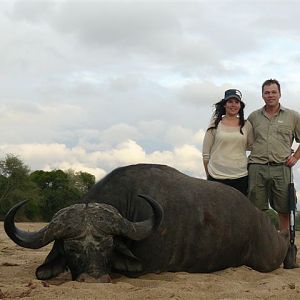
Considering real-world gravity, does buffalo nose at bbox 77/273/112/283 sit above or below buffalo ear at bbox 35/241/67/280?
below

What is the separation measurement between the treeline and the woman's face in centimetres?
2937

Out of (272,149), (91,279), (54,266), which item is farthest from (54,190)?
(91,279)

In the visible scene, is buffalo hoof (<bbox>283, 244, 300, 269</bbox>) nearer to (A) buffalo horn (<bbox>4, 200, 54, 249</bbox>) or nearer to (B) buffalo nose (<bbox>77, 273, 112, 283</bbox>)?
(B) buffalo nose (<bbox>77, 273, 112, 283</bbox>)

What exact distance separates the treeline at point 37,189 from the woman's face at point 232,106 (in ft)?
96.4

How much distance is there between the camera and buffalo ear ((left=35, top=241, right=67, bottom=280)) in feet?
21.3

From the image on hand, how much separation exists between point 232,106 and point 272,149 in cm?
87

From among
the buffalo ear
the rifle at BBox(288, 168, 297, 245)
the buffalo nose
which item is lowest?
the buffalo nose

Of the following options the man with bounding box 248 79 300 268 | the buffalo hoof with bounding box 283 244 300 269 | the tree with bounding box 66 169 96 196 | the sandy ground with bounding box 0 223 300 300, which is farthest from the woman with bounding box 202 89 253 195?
the tree with bounding box 66 169 96 196

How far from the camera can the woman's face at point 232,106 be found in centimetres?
875

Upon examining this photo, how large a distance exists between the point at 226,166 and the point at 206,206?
1.33 m

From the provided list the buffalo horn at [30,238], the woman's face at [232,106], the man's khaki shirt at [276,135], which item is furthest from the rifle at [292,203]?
the buffalo horn at [30,238]

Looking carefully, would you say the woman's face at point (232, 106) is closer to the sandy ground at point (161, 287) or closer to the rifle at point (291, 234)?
the rifle at point (291, 234)

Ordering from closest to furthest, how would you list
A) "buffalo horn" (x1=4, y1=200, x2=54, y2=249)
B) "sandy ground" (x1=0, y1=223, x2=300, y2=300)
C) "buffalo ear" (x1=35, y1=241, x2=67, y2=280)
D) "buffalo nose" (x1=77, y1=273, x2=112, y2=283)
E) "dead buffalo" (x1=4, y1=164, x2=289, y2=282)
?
"sandy ground" (x1=0, y1=223, x2=300, y2=300)
"buffalo nose" (x1=77, y1=273, x2=112, y2=283)
"dead buffalo" (x1=4, y1=164, x2=289, y2=282)
"buffalo horn" (x1=4, y1=200, x2=54, y2=249)
"buffalo ear" (x1=35, y1=241, x2=67, y2=280)

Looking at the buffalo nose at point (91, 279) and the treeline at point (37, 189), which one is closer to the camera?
the buffalo nose at point (91, 279)
